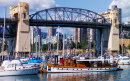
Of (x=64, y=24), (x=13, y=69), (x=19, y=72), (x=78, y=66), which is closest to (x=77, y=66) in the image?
(x=78, y=66)

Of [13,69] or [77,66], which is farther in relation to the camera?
[77,66]

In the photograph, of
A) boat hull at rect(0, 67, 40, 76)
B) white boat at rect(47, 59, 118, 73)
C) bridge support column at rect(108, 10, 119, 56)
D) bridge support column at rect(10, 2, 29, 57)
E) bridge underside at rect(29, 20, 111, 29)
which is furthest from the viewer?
bridge support column at rect(108, 10, 119, 56)

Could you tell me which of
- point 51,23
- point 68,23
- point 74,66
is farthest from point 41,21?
point 74,66

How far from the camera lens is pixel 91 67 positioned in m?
69.6

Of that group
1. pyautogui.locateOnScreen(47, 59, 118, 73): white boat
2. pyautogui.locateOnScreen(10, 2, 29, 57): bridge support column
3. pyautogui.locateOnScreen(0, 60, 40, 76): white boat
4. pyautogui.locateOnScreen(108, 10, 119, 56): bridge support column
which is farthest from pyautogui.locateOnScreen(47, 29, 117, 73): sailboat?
pyautogui.locateOnScreen(108, 10, 119, 56): bridge support column

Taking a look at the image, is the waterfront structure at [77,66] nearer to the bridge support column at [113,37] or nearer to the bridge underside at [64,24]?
the bridge underside at [64,24]

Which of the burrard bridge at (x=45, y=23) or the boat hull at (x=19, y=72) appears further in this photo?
the burrard bridge at (x=45, y=23)

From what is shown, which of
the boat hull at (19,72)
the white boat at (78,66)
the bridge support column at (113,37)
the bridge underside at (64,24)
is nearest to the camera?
the boat hull at (19,72)

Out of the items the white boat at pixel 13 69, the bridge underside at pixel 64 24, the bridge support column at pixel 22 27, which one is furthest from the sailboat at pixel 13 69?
the bridge underside at pixel 64 24

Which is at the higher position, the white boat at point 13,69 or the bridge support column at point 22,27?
the bridge support column at point 22,27

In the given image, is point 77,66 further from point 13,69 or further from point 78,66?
point 13,69

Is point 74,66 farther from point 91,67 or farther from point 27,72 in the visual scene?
point 27,72

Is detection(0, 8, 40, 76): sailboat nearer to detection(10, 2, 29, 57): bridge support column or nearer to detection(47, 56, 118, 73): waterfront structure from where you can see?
detection(47, 56, 118, 73): waterfront structure

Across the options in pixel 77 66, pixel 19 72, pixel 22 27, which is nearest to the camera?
pixel 19 72
